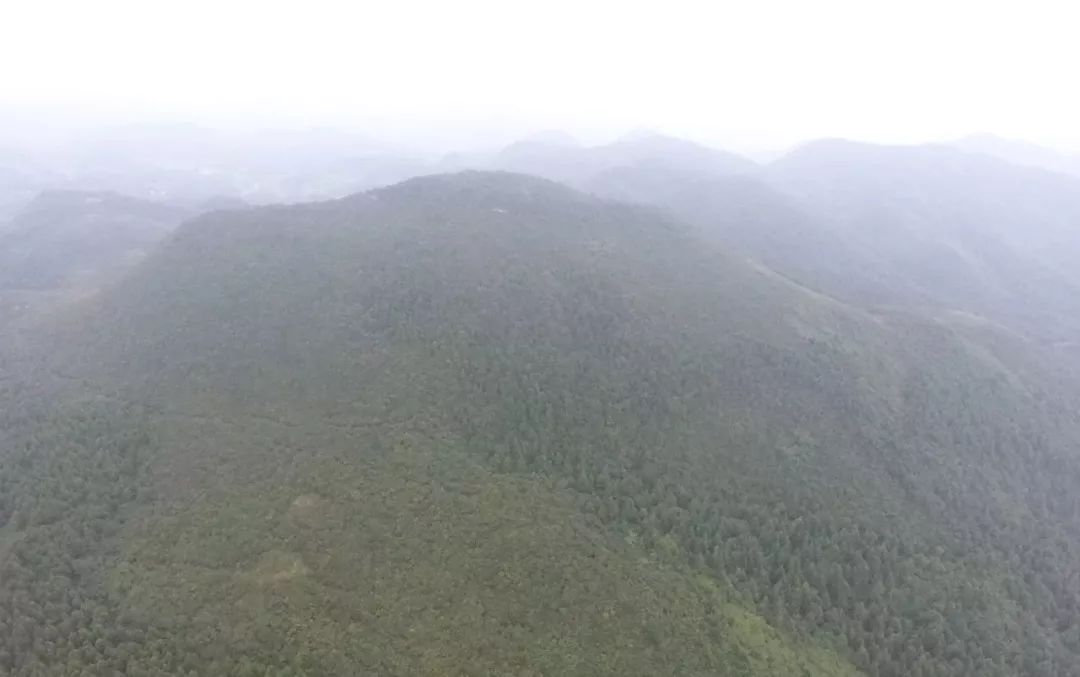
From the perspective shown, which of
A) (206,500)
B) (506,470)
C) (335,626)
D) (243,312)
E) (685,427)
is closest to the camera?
(335,626)

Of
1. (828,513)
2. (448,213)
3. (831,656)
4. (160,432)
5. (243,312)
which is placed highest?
(448,213)

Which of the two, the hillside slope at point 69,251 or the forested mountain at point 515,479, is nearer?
the forested mountain at point 515,479

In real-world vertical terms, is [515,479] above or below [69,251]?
above

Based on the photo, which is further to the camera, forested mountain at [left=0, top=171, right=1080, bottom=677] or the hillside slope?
the hillside slope

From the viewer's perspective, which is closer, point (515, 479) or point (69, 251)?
point (515, 479)

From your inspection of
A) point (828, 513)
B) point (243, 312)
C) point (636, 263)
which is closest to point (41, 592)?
point (243, 312)

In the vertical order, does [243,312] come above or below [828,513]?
above

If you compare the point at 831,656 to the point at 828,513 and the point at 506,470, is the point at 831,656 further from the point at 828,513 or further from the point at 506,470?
the point at 506,470

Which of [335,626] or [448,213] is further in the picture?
[448,213]
